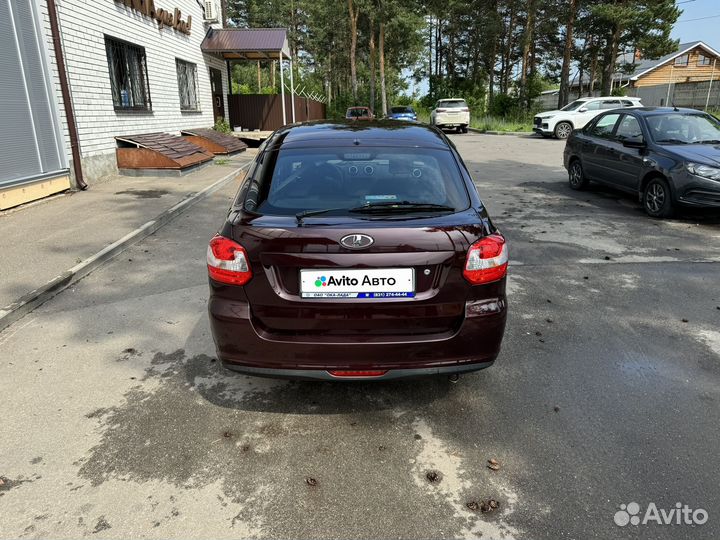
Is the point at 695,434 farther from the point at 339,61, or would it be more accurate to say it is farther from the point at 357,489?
the point at 339,61

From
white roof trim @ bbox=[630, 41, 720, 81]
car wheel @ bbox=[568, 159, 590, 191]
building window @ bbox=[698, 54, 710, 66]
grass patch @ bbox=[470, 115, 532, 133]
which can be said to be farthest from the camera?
building window @ bbox=[698, 54, 710, 66]

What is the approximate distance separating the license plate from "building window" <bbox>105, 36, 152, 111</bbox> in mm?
11965

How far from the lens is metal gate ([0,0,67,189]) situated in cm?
867

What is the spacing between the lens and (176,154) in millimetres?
13180

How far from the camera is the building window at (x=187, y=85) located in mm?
17550

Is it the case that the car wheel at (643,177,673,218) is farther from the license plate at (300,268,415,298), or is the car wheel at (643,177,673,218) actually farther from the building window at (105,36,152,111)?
the building window at (105,36,152,111)

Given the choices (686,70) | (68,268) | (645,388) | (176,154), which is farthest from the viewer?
(686,70)

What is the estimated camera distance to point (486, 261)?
2.87m

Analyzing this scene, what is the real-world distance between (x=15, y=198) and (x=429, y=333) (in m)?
8.44

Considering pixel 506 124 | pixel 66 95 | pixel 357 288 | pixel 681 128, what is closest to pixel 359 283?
pixel 357 288

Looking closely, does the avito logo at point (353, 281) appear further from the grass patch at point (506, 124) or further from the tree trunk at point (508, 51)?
the tree trunk at point (508, 51)

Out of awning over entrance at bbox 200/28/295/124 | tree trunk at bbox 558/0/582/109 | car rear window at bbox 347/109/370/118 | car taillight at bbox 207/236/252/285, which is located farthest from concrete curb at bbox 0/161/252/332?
tree trunk at bbox 558/0/582/109

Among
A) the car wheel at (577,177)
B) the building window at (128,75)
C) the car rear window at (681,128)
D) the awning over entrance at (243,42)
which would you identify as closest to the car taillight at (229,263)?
the car rear window at (681,128)

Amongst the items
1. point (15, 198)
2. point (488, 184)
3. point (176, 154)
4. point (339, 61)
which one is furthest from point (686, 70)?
point (15, 198)
